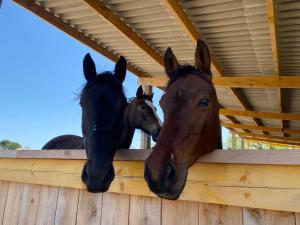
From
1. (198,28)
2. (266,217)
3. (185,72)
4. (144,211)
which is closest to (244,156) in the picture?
(266,217)

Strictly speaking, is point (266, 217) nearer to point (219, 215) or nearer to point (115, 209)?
point (219, 215)

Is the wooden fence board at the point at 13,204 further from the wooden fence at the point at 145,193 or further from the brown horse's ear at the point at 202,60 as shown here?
the brown horse's ear at the point at 202,60

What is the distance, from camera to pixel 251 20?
3.66 m

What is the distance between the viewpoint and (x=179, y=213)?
1421mm

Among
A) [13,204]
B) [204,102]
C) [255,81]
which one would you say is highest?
[255,81]

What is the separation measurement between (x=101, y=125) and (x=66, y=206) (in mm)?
733

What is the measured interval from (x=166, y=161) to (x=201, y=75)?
1.98ft

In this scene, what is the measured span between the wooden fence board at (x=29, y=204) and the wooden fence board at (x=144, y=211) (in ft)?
3.16

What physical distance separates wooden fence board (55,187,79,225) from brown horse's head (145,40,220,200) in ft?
3.24

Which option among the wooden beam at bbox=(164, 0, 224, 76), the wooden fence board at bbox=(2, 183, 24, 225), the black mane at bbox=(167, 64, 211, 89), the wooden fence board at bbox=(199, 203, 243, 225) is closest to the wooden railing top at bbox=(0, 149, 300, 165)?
the wooden fence board at bbox=(199, 203, 243, 225)

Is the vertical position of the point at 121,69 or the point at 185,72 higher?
the point at 121,69

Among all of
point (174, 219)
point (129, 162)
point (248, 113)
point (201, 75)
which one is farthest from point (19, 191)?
point (248, 113)

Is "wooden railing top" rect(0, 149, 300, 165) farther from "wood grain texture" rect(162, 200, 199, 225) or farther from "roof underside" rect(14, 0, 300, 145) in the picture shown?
"roof underside" rect(14, 0, 300, 145)

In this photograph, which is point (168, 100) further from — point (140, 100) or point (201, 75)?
point (140, 100)
